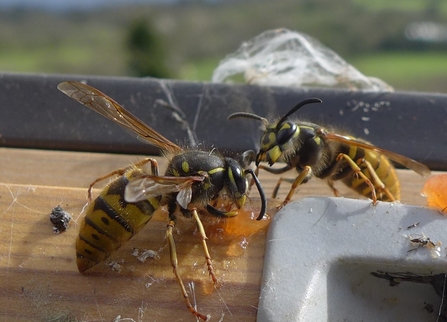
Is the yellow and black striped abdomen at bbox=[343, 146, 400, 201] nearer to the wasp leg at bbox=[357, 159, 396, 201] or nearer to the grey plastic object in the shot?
the wasp leg at bbox=[357, 159, 396, 201]

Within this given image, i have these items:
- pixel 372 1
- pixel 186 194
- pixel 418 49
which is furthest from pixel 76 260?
pixel 372 1

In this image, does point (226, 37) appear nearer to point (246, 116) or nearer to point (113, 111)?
point (246, 116)

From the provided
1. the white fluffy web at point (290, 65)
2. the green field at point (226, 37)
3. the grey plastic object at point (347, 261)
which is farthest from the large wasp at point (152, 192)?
the green field at point (226, 37)

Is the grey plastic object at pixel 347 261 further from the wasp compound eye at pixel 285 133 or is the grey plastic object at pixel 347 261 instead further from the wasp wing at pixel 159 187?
the wasp compound eye at pixel 285 133

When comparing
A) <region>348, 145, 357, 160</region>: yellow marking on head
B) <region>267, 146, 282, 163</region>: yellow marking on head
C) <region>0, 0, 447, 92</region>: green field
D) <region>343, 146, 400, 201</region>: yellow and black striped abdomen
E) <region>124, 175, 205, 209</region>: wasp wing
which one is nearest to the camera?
<region>124, 175, 205, 209</region>: wasp wing

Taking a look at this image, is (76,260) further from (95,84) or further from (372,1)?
(372,1)

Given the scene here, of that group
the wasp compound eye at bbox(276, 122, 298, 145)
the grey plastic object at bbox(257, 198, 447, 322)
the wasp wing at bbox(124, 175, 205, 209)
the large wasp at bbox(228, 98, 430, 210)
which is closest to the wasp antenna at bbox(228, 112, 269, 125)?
the large wasp at bbox(228, 98, 430, 210)
